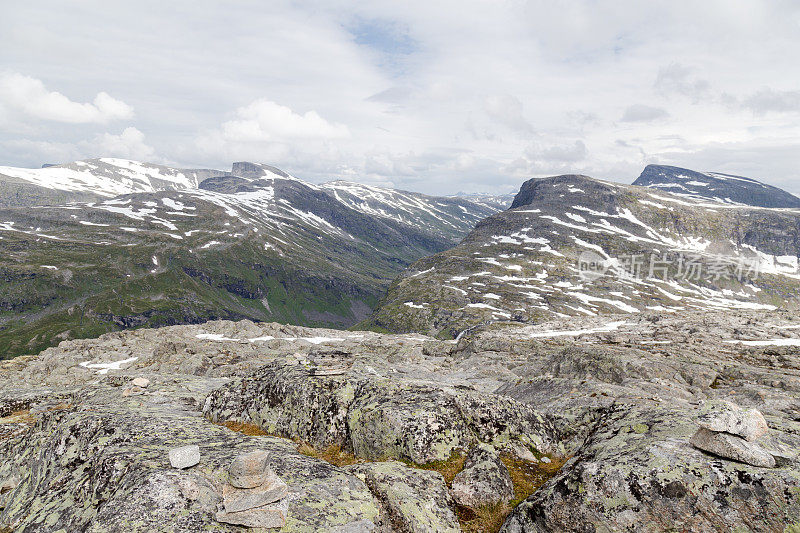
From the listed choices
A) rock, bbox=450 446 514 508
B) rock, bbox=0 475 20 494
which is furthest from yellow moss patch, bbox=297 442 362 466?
rock, bbox=0 475 20 494

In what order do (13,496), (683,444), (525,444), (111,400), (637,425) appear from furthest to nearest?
(111,400), (525,444), (637,425), (13,496), (683,444)

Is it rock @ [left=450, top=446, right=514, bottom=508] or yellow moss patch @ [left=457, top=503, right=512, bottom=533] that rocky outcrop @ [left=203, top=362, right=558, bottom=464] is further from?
yellow moss patch @ [left=457, top=503, right=512, bottom=533]

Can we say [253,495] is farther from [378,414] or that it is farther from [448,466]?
[448,466]

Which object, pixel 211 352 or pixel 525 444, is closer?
pixel 525 444

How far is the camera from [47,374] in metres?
72.6

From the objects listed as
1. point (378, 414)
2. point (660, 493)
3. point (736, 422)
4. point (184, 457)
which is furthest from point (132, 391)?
point (736, 422)

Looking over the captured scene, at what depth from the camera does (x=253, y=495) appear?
9016 mm

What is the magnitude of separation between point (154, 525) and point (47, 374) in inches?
3607

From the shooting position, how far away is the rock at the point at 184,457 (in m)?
9.84

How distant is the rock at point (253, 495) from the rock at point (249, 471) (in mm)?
119

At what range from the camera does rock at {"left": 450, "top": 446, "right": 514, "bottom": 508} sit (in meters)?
11.7

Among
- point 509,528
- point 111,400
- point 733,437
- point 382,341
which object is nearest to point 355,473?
point 509,528

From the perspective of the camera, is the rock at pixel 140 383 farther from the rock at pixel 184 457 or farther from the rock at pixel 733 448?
the rock at pixel 733 448

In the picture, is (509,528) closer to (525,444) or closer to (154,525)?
(525,444)
